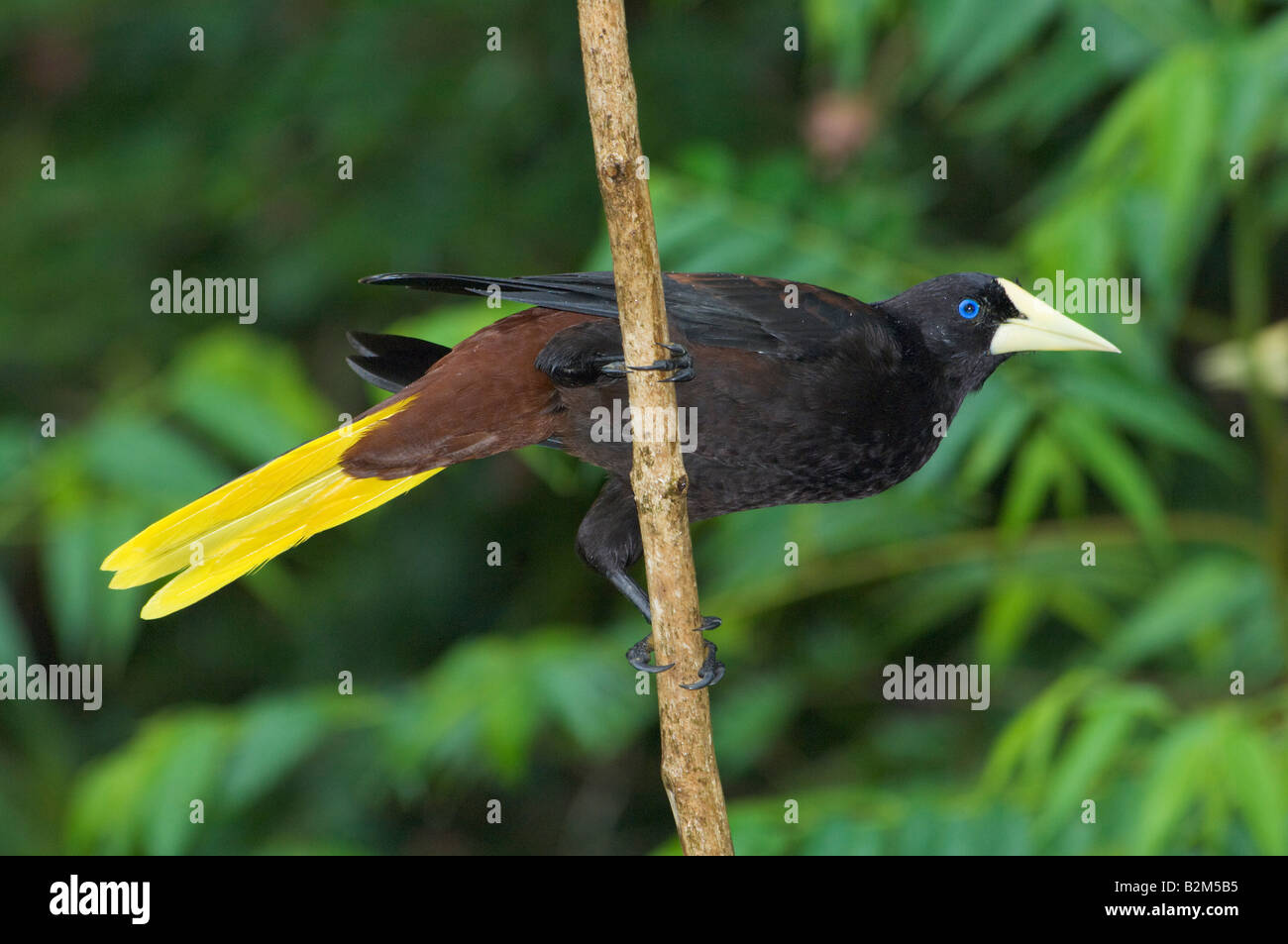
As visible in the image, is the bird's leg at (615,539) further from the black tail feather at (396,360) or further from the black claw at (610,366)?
the black tail feather at (396,360)

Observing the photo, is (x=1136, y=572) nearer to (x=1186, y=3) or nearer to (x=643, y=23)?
(x=1186, y=3)

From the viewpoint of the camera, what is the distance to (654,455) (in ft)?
5.49

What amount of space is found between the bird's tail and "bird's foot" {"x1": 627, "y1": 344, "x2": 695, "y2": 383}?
0.51 meters

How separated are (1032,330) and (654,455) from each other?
2.27 feet

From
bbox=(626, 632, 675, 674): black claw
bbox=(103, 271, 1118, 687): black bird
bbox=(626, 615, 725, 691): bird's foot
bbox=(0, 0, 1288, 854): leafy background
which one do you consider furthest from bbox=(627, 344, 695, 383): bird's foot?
bbox=(0, 0, 1288, 854): leafy background

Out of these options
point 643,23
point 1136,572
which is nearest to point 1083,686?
point 1136,572

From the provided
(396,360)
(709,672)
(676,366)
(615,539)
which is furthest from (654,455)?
(396,360)

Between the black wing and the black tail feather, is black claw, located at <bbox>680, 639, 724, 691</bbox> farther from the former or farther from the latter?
the black tail feather

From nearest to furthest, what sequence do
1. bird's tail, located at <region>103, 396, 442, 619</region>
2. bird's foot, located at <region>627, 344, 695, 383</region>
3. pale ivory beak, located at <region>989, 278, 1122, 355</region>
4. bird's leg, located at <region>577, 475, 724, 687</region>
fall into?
1. bird's foot, located at <region>627, 344, 695, 383</region>
2. bird's tail, located at <region>103, 396, 442, 619</region>
3. pale ivory beak, located at <region>989, 278, 1122, 355</region>
4. bird's leg, located at <region>577, 475, 724, 687</region>

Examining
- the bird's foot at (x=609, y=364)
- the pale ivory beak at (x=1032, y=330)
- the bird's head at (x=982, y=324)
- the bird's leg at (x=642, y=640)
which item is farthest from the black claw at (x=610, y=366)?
the pale ivory beak at (x=1032, y=330)

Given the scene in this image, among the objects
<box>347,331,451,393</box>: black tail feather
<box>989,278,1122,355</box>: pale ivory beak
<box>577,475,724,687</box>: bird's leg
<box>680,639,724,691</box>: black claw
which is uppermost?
<box>347,331,451,393</box>: black tail feather

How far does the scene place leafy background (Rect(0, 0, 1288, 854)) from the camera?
10.2 ft

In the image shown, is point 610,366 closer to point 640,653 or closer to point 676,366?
point 676,366

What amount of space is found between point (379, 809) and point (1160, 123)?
128 inches
